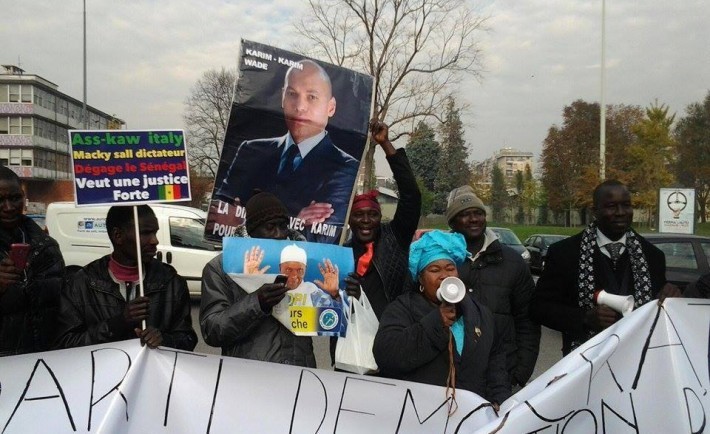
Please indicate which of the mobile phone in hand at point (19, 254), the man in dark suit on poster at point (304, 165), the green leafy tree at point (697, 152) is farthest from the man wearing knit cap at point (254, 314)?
the green leafy tree at point (697, 152)

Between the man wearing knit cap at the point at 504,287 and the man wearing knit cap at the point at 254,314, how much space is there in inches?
40.4

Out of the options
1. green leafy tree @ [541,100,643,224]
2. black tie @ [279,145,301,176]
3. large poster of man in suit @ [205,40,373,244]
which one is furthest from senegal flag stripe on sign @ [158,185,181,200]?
green leafy tree @ [541,100,643,224]

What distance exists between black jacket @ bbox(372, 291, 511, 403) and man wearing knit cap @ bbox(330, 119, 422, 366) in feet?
2.06

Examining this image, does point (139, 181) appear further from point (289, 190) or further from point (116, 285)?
point (289, 190)

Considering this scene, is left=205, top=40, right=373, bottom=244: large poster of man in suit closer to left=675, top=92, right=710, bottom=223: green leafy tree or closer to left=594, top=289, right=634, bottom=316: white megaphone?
left=594, top=289, right=634, bottom=316: white megaphone

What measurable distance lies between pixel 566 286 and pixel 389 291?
96cm

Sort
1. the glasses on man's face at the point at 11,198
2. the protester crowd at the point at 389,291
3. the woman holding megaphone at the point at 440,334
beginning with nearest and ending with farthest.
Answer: the woman holding megaphone at the point at 440,334 < the protester crowd at the point at 389,291 < the glasses on man's face at the point at 11,198

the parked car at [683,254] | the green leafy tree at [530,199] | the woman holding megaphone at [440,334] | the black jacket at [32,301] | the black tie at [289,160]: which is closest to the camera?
the woman holding megaphone at [440,334]

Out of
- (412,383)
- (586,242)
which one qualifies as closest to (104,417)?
(412,383)

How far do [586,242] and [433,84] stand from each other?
63.7 ft

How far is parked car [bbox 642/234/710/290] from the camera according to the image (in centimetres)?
862

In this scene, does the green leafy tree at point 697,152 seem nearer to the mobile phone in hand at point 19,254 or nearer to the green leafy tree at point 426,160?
the green leafy tree at point 426,160

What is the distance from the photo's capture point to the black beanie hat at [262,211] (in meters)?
2.90

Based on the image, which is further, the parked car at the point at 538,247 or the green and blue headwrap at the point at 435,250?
the parked car at the point at 538,247
